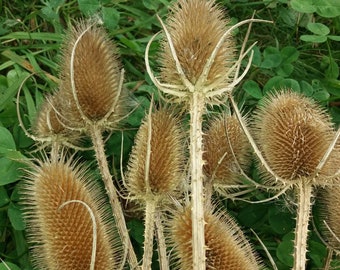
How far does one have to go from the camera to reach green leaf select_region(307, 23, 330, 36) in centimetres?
189

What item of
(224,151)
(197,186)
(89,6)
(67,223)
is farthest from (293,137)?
(89,6)

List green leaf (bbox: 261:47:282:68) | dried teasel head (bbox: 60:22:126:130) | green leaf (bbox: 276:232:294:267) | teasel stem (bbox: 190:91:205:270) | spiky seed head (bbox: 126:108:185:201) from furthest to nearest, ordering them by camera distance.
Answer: green leaf (bbox: 261:47:282:68), green leaf (bbox: 276:232:294:267), dried teasel head (bbox: 60:22:126:130), spiky seed head (bbox: 126:108:185:201), teasel stem (bbox: 190:91:205:270)

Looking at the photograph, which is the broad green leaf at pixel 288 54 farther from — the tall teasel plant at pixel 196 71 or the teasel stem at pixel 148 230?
the teasel stem at pixel 148 230

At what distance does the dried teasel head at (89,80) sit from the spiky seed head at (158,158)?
12 cm

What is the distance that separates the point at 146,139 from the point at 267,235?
618mm

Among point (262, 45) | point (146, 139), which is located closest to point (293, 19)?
point (262, 45)

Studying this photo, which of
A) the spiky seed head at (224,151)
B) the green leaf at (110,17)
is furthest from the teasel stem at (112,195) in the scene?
the green leaf at (110,17)

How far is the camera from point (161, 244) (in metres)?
1.55

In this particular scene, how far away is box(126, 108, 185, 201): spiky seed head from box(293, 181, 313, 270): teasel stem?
29 cm

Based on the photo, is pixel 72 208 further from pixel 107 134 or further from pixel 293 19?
pixel 293 19

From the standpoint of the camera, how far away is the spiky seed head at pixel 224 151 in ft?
5.34

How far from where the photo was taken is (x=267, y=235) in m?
1.91

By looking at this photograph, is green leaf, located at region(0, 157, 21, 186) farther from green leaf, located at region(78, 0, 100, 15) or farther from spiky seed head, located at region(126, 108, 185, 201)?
green leaf, located at region(78, 0, 100, 15)

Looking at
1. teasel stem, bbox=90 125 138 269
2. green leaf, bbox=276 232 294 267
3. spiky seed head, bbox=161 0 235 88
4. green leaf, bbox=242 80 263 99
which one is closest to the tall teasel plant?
spiky seed head, bbox=161 0 235 88
